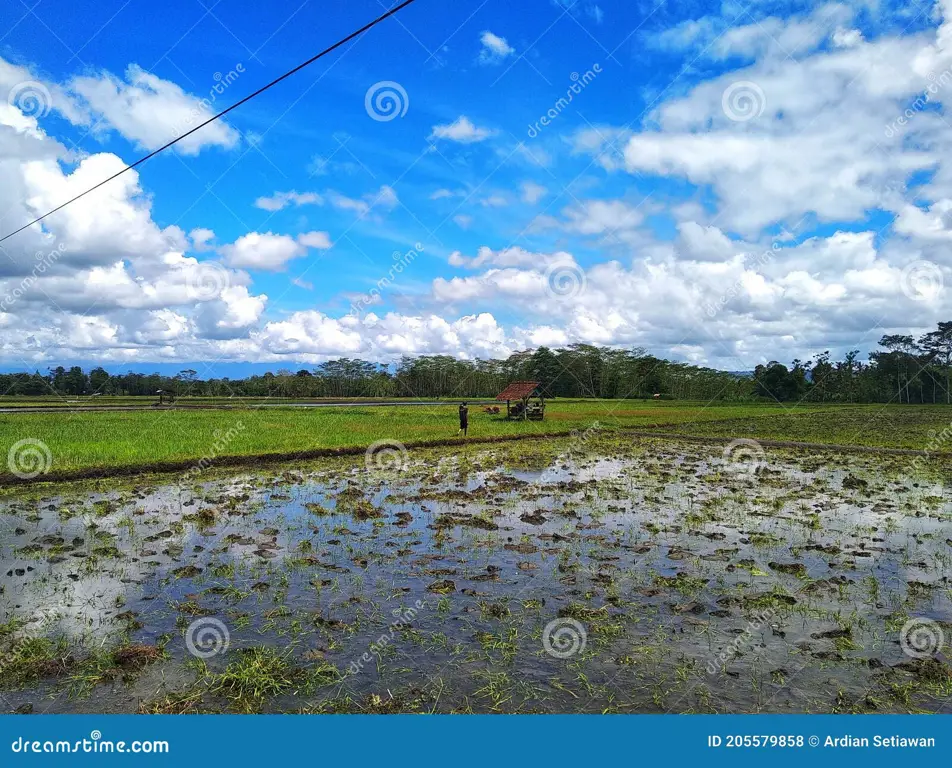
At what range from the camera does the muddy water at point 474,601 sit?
4.86 meters

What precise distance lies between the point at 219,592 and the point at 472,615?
116 inches

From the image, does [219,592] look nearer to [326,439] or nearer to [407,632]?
[407,632]

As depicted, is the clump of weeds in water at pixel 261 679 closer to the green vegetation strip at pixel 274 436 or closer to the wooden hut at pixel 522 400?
the green vegetation strip at pixel 274 436

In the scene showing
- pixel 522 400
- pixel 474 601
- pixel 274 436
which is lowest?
pixel 474 601

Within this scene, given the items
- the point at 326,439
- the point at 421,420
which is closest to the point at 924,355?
the point at 421,420

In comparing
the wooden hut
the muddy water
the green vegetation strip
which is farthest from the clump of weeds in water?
the wooden hut

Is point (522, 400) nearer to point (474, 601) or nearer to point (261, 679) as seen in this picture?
point (474, 601)

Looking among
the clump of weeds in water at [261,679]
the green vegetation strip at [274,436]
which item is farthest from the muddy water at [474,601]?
the green vegetation strip at [274,436]

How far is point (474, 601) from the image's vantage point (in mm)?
6770

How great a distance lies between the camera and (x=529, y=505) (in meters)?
12.1

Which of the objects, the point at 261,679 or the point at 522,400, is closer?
the point at 261,679

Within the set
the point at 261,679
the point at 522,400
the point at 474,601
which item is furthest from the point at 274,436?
the point at 261,679

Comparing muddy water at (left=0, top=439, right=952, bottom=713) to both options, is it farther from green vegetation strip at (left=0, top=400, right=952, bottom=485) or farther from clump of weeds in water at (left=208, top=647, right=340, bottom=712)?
green vegetation strip at (left=0, top=400, right=952, bottom=485)

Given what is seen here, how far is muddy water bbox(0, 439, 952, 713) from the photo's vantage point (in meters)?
4.86
